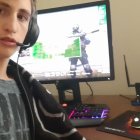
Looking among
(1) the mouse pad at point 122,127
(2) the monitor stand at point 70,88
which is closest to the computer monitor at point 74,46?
Answer: (2) the monitor stand at point 70,88

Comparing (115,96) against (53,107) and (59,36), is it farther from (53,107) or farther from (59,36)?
(53,107)

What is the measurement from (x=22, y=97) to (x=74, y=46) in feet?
1.57

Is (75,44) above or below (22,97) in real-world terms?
above

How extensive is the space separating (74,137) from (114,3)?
856mm

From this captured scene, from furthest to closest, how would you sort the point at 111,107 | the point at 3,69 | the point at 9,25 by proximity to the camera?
the point at 111,107, the point at 3,69, the point at 9,25

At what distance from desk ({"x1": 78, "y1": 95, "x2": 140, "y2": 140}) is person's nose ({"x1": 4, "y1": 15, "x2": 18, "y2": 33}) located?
441 mm

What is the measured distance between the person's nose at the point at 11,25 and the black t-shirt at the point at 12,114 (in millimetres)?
169

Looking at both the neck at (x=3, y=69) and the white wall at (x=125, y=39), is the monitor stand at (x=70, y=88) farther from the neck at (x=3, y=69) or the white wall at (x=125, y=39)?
the neck at (x=3, y=69)

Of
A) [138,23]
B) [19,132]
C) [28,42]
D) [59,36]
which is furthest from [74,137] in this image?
[138,23]

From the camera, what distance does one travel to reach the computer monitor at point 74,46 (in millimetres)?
1354

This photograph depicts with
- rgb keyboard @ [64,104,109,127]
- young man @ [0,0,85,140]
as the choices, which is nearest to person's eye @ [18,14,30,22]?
young man @ [0,0,85,140]

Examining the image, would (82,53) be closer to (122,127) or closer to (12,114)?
(122,127)

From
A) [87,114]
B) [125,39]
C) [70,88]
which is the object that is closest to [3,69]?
[87,114]

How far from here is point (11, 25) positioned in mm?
A: 868
